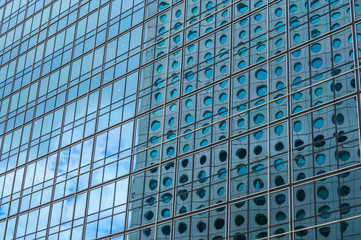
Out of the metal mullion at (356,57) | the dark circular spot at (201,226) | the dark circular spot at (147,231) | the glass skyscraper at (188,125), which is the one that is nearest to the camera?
the metal mullion at (356,57)

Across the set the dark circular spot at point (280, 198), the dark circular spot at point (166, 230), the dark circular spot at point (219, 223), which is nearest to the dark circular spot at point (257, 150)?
the dark circular spot at point (280, 198)

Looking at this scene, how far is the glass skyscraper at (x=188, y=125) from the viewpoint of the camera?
86.2 feet

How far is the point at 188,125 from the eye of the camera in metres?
31.7

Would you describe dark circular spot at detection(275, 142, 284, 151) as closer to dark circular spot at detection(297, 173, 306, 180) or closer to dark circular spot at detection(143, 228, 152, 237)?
dark circular spot at detection(297, 173, 306, 180)

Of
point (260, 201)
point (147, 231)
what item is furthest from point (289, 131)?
point (147, 231)

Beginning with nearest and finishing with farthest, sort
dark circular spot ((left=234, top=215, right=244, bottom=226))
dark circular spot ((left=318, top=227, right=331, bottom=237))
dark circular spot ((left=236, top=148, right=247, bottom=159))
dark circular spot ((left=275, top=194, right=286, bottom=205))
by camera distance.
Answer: dark circular spot ((left=318, top=227, right=331, bottom=237)) < dark circular spot ((left=275, top=194, right=286, bottom=205)) < dark circular spot ((left=234, top=215, right=244, bottom=226)) < dark circular spot ((left=236, top=148, right=247, bottom=159))

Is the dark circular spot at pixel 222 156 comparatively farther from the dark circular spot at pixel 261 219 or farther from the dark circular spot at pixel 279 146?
the dark circular spot at pixel 261 219

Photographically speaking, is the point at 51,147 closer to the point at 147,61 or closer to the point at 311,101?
the point at 147,61

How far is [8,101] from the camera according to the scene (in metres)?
46.2

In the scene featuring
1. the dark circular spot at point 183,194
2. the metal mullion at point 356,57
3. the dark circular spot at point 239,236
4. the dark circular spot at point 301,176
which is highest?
the metal mullion at point 356,57

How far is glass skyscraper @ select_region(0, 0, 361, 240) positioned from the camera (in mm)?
26281

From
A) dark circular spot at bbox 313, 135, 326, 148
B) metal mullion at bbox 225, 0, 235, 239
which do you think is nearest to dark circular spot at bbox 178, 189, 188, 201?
metal mullion at bbox 225, 0, 235, 239

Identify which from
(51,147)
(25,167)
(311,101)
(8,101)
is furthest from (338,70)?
(8,101)

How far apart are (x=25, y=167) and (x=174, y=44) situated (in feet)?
42.3
